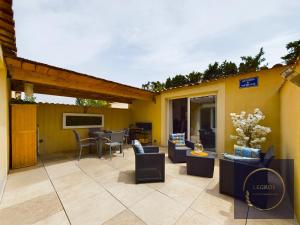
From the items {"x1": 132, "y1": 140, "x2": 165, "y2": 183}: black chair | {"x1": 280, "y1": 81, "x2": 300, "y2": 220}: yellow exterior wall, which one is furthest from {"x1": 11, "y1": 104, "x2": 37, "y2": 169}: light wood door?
{"x1": 280, "y1": 81, "x2": 300, "y2": 220}: yellow exterior wall

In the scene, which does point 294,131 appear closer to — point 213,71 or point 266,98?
point 266,98


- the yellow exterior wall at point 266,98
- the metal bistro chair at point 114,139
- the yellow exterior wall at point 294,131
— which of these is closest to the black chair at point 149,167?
the metal bistro chair at point 114,139

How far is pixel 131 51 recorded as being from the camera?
5016 mm

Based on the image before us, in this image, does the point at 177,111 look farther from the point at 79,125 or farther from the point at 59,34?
the point at 59,34

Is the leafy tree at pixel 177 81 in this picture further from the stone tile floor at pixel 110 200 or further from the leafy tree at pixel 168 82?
the stone tile floor at pixel 110 200

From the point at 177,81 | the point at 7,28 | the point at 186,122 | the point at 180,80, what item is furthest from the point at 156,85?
the point at 7,28

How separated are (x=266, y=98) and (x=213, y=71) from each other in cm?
753

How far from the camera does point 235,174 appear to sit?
225 centimetres

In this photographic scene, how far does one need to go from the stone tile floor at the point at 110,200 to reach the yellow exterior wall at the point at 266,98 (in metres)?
2.27

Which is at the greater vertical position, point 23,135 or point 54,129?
point 23,135

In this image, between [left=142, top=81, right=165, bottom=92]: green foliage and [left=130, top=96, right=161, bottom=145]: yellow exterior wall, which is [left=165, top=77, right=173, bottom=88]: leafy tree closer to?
[left=142, top=81, right=165, bottom=92]: green foliage

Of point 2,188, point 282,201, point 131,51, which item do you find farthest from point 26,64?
point 282,201

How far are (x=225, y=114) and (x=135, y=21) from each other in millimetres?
3732

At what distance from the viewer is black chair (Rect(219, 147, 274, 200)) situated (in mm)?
2164
